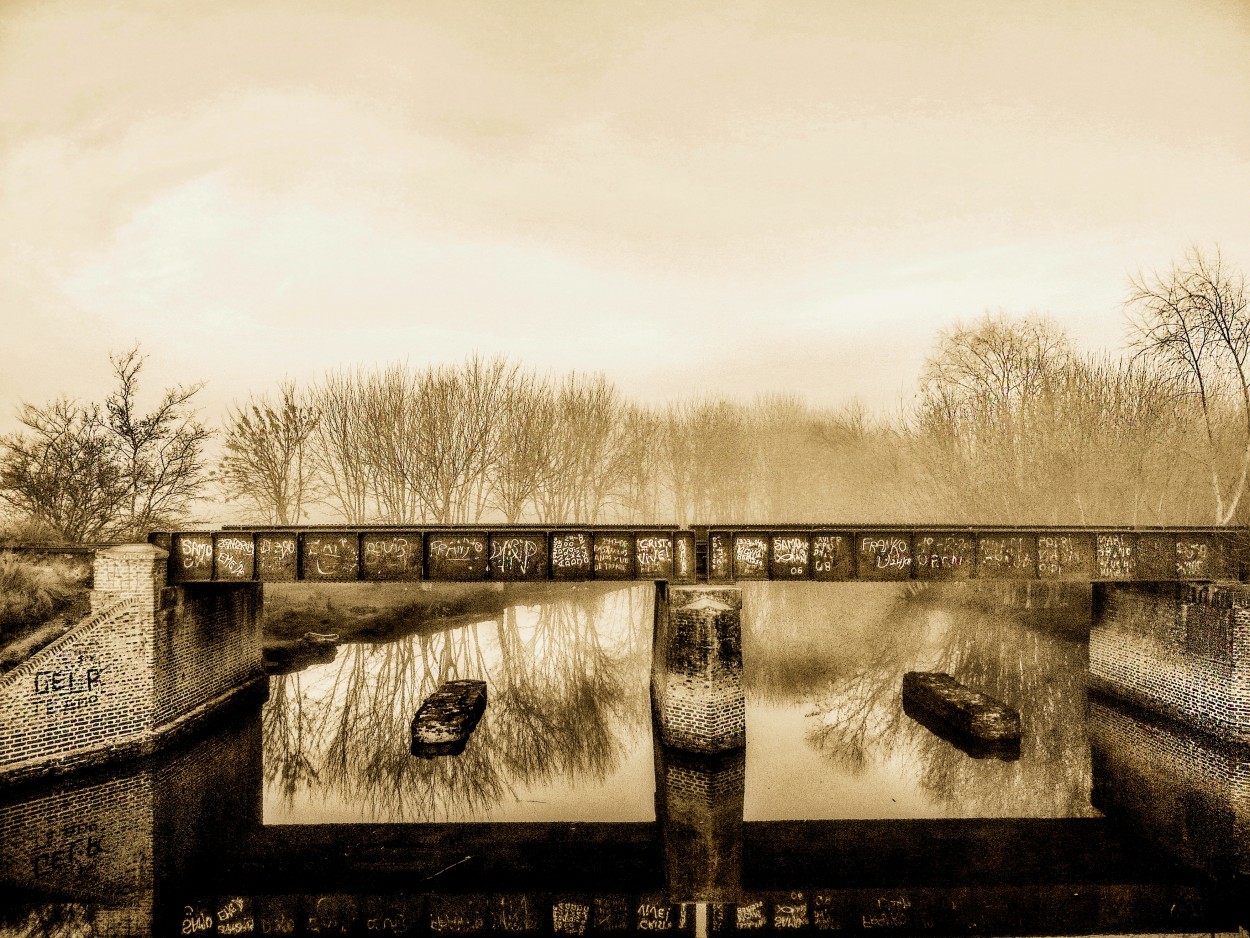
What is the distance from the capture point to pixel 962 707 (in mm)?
13867

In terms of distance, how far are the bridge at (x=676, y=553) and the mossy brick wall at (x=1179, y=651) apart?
3.05 feet

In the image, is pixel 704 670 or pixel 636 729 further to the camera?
pixel 636 729

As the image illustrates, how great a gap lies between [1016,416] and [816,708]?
62.2ft

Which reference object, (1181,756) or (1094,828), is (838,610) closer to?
(1181,756)

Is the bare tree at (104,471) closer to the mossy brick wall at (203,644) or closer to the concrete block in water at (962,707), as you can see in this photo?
the mossy brick wall at (203,644)

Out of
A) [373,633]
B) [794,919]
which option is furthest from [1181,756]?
[373,633]

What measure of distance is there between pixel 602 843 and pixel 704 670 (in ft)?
11.4

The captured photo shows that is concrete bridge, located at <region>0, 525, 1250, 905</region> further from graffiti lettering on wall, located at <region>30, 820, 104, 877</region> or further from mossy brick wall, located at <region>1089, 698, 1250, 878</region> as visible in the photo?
graffiti lettering on wall, located at <region>30, 820, 104, 877</region>

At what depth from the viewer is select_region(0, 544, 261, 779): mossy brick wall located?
34.9ft

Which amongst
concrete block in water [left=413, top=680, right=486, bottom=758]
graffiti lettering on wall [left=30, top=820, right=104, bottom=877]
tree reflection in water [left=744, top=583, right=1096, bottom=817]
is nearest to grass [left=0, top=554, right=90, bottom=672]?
graffiti lettering on wall [left=30, top=820, right=104, bottom=877]

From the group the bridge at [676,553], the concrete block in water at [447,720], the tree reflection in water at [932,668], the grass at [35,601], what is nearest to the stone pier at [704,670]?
the bridge at [676,553]

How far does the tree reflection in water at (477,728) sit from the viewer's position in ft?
37.9

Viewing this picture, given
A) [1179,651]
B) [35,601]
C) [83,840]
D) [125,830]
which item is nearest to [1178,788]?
[1179,651]

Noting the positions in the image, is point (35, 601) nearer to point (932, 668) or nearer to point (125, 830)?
point (125, 830)
